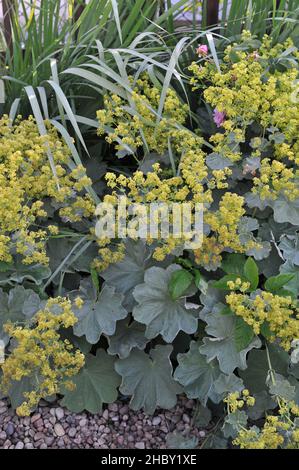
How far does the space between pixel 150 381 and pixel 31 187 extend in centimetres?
65

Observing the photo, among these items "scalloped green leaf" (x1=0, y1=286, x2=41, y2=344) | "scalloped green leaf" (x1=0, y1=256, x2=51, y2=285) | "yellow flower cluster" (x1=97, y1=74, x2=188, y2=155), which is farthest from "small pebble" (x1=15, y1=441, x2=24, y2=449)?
"yellow flower cluster" (x1=97, y1=74, x2=188, y2=155)

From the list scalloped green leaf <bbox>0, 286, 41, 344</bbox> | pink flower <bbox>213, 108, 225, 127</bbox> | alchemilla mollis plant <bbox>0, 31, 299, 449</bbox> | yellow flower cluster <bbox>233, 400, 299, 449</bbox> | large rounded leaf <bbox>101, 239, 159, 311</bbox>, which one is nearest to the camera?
yellow flower cluster <bbox>233, 400, 299, 449</bbox>

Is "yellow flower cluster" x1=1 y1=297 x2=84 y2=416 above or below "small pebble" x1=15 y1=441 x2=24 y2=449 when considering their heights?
above

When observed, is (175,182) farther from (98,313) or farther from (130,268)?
(98,313)

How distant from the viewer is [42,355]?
1.79 meters

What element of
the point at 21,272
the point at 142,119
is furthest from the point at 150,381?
the point at 142,119

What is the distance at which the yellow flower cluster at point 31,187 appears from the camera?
1.92 m

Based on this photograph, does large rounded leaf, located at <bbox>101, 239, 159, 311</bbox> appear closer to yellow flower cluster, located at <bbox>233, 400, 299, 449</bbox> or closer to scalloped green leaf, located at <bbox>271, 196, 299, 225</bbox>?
scalloped green leaf, located at <bbox>271, 196, 299, 225</bbox>

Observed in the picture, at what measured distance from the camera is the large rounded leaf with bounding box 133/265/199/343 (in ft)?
6.40

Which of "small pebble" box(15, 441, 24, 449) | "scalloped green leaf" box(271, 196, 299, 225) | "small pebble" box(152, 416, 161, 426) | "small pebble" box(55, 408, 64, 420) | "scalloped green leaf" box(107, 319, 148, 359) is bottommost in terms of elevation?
"small pebble" box(152, 416, 161, 426)

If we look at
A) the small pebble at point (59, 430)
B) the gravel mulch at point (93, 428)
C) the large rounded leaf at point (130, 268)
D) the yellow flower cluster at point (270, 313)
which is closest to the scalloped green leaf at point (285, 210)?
the yellow flower cluster at point (270, 313)

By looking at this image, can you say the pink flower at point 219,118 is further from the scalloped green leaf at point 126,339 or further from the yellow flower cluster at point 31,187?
the scalloped green leaf at point 126,339

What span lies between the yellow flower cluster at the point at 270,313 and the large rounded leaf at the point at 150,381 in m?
0.26

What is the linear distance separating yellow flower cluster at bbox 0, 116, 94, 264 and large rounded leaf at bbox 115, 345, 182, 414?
1.24 feet
